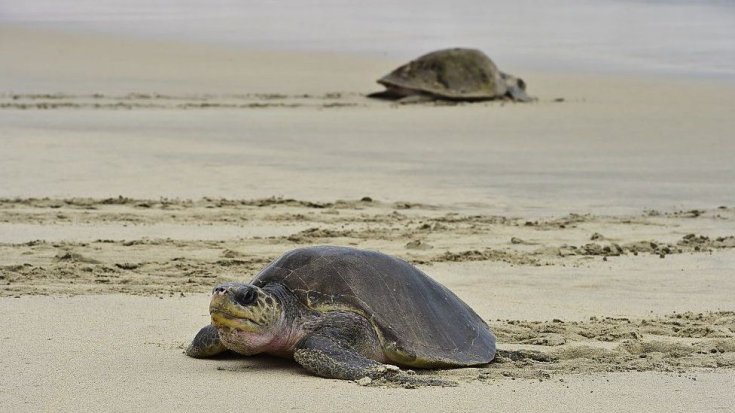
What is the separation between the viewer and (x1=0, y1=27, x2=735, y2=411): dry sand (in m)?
4.53

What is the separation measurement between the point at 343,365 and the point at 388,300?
470mm

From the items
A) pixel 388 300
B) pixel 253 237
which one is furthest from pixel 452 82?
pixel 388 300

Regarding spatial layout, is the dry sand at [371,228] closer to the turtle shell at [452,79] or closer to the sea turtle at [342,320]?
the sea turtle at [342,320]

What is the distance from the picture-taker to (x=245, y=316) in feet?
14.9

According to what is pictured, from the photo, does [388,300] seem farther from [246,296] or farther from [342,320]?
[246,296]

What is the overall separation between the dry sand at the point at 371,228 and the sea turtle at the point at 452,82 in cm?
65

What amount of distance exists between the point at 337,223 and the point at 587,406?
4.29 meters

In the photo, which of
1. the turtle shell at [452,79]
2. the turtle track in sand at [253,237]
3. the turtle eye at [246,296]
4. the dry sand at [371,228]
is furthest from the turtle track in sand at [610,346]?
the turtle shell at [452,79]

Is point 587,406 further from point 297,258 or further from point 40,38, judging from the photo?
point 40,38

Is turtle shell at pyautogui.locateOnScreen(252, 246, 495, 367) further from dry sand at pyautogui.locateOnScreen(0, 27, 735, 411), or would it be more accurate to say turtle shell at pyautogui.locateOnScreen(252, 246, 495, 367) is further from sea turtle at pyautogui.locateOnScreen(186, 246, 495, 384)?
dry sand at pyautogui.locateOnScreen(0, 27, 735, 411)

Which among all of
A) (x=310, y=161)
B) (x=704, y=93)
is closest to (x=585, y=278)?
(x=310, y=161)

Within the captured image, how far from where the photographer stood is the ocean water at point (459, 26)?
22500 millimetres

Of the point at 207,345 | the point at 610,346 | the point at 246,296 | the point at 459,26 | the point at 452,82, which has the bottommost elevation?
the point at 610,346

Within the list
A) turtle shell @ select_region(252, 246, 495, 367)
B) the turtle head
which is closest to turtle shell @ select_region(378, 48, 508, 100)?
turtle shell @ select_region(252, 246, 495, 367)
